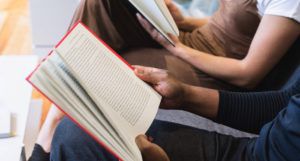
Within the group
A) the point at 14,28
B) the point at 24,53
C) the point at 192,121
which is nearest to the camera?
the point at 192,121

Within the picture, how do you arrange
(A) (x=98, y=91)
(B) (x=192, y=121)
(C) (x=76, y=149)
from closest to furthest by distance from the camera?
1. (A) (x=98, y=91)
2. (C) (x=76, y=149)
3. (B) (x=192, y=121)

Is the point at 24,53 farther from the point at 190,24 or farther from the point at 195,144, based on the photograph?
the point at 195,144

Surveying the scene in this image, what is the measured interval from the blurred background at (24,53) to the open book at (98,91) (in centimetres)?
31

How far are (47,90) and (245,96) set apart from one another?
0.56 meters

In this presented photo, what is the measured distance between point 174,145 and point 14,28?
1.77 m

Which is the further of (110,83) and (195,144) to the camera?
(195,144)

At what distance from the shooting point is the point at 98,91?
728mm

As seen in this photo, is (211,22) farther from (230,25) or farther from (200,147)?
(200,147)

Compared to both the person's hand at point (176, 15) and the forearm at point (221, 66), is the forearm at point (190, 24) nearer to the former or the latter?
the person's hand at point (176, 15)

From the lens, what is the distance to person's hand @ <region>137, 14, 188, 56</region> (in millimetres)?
1245

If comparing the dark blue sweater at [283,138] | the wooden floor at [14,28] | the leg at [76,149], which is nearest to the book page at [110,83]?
the leg at [76,149]

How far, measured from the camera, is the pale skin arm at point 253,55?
0.99 metres

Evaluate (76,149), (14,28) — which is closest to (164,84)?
(76,149)

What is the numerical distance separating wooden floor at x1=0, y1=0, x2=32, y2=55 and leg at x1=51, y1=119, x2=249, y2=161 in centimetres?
131
